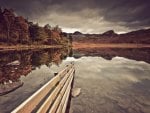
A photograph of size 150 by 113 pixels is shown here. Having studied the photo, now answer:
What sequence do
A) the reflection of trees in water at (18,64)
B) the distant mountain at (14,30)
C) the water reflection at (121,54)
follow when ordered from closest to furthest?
the reflection of trees in water at (18,64), the water reflection at (121,54), the distant mountain at (14,30)

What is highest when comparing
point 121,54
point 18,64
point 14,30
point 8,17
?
point 8,17

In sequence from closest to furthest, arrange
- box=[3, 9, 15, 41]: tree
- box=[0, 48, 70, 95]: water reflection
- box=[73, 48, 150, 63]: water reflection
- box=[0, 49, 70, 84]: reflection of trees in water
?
box=[0, 48, 70, 95]: water reflection, box=[0, 49, 70, 84]: reflection of trees in water, box=[73, 48, 150, 63]: water reflection, box=[3, 9, 15, 41]: tree

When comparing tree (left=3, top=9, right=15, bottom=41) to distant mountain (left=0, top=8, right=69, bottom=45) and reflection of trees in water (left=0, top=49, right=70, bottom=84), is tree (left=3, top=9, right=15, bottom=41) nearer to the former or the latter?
distant mountain (left=0, top=8, right=69, bottom=45)

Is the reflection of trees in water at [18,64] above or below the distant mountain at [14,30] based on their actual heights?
below

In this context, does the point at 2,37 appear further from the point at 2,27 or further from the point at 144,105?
the point at 144,105

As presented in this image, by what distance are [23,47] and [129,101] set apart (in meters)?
47.6

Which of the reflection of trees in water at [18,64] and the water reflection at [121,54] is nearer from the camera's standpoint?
the reflection of trees in water at [18,64]

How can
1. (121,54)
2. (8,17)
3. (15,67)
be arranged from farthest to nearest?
(8,17) → (121,54) → (15,67)

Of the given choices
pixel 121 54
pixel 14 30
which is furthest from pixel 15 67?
pixel 14 30

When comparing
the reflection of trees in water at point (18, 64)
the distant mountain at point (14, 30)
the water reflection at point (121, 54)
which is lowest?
the water reflection at point (121, 54)

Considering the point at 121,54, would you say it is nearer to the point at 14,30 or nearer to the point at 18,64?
the point at 18,64

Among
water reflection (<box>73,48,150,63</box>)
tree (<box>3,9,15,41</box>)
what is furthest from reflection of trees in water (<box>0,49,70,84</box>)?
tree (<box>3,9,15,41</box>)

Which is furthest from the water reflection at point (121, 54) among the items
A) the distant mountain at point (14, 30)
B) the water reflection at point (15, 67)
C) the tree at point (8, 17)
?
the tree at point (8, 17)

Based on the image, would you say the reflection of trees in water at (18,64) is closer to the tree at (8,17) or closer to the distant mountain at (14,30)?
the distant mountain at (14,30)
